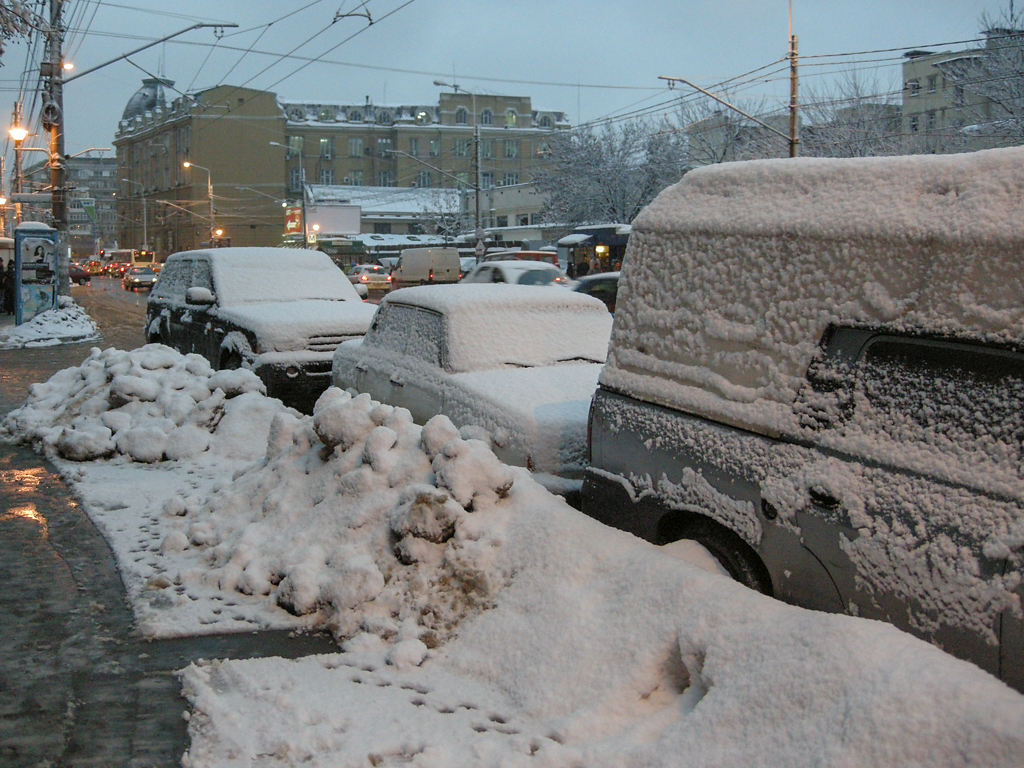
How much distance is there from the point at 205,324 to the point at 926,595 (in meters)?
10.3

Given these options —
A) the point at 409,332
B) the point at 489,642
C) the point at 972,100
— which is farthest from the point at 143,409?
the point at 972,100

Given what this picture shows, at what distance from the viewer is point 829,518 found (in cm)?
352

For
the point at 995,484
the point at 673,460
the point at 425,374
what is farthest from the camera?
the point at 425,374

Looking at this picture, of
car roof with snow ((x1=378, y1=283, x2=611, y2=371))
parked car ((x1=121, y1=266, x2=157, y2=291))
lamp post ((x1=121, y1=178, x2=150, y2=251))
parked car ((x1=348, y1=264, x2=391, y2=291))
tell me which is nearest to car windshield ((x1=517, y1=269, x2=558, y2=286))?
car roof with snow ((x1=378, y1=283, x2=611, y2=371))

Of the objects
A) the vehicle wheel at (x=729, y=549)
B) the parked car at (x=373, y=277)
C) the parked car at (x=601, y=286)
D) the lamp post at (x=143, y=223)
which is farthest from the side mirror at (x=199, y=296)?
the lamp post at (x=143, y=223)

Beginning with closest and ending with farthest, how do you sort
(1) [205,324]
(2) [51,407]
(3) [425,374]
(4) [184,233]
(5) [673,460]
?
1. (5) [673,460]
2. (3) [425,374]
3. (2) [51,407]
4. (1) [205,324]
5. (4) [184,233]

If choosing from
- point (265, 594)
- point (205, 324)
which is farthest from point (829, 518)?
point (205, 324)

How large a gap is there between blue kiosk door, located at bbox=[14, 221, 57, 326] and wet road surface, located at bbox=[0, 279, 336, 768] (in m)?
19.3

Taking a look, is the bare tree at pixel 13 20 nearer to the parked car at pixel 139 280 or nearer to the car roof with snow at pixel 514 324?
the car roof with snow at pixel 514 324

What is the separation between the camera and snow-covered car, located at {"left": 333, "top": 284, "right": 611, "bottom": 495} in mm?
5578

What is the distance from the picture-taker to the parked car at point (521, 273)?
22719 mm

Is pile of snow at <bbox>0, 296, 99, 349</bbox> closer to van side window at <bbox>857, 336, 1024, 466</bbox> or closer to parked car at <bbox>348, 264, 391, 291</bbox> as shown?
parked car at <bbox>348, 264, 391, 291</bbox>

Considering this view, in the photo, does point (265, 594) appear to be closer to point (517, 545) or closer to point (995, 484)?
point (517, 545)

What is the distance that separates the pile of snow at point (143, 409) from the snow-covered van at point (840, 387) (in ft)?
15.9
